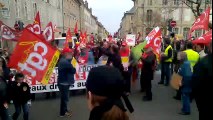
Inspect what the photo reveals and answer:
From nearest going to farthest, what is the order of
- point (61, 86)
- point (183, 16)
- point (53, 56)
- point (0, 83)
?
point (0, 83) → point (53, 56) → point (61, 86) → point (183, 16)

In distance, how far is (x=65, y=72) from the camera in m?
6.54

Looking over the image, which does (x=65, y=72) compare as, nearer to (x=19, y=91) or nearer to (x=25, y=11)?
(x=19, y=91)

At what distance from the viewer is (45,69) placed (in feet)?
19.1

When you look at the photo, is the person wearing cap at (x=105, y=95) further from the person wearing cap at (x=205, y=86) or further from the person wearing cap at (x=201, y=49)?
the person wearing cap at (x=201, y=49)

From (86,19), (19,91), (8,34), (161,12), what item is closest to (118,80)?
(19,91)

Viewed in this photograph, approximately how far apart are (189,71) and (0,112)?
4303 mm

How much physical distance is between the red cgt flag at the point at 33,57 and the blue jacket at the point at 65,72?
474mm

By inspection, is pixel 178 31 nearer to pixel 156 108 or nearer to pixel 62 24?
pixel 62 24

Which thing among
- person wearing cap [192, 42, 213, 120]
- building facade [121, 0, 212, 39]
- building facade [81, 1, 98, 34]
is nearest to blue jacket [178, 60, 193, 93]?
person wearing cap [192, 42, 213, 120]

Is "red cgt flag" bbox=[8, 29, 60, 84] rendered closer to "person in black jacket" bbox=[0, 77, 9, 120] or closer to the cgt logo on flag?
"person in black jacket" bbox=[0, 77, 9, 120]

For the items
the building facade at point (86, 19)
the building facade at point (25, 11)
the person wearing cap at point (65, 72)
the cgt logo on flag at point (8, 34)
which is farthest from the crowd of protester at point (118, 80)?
the building facade at point (86, 19)

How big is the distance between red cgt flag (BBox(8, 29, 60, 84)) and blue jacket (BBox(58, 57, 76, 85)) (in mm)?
474

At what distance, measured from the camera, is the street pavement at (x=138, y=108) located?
664cm

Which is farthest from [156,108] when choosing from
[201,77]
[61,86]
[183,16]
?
[183,16]
